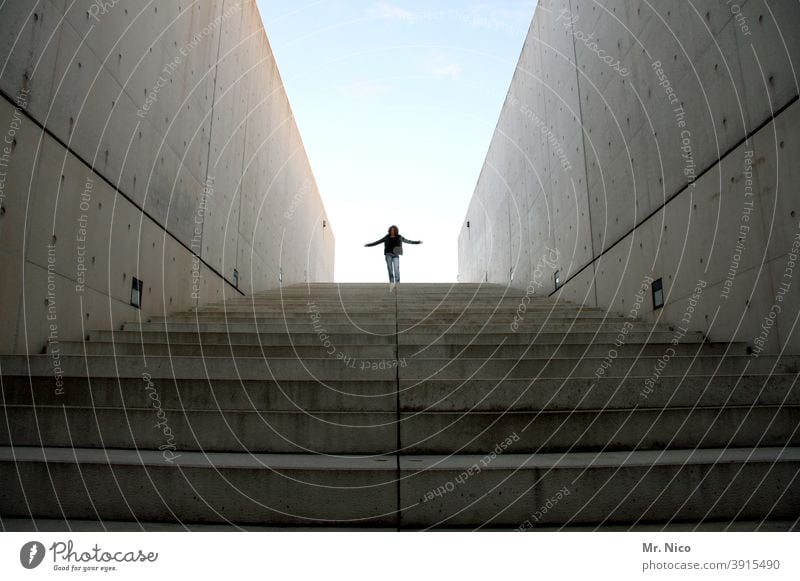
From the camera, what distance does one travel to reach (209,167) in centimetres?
735

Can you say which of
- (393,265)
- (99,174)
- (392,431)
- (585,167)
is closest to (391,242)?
(393,265)

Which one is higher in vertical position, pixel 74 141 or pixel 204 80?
pixel 204 80

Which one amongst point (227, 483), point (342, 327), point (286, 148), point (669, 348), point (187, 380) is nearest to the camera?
point (227, 483)

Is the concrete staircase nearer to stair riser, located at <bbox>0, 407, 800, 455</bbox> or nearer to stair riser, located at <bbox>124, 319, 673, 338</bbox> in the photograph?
A: stair riser, located at <bbox>0, 407, 800, 455</bbox>

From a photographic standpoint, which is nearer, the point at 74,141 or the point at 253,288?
the point at 74,141

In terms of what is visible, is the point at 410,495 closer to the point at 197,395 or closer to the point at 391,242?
the point at 197,395

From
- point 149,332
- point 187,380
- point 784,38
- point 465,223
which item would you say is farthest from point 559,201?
point 465,223

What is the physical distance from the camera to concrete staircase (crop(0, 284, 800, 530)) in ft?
7.00

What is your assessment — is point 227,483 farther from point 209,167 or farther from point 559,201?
point 559,201

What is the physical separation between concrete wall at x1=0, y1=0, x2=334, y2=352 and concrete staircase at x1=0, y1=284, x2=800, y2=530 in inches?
28.0

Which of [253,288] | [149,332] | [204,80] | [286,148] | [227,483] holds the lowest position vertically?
[227,483]

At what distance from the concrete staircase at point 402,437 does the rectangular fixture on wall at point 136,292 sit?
4.13 ft

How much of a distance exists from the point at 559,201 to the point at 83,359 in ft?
22.5
